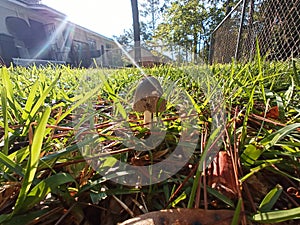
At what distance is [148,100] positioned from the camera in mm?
568

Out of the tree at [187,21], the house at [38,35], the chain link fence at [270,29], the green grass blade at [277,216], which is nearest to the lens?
the green grass blade at [277,216]

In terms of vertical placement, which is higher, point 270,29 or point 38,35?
point 38,35

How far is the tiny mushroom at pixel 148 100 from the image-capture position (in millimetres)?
569

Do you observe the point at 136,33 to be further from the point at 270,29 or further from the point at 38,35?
the point at 38,35

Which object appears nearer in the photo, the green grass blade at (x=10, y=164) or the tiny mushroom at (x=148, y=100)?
the green grass blade at (x=10, y=164)

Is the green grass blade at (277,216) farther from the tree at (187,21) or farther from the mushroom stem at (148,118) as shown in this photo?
the tree at (187,21)

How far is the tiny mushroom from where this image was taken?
569 mm

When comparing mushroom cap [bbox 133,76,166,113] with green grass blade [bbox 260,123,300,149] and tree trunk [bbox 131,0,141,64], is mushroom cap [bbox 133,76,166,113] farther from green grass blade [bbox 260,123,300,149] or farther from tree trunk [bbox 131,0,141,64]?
tree trunk [bbox 131,0,141,64]

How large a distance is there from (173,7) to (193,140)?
1301cm

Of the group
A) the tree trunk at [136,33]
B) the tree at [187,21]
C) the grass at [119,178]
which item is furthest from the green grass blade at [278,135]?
the tree at [187,21]

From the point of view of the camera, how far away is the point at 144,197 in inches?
14.2

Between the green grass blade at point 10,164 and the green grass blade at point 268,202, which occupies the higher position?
the green grass blade at point 10,164

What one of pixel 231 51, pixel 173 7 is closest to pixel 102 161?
pixel 231 51

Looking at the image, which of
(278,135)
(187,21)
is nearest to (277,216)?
(278,135)
